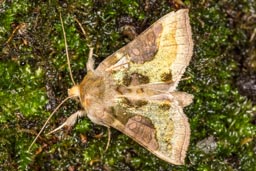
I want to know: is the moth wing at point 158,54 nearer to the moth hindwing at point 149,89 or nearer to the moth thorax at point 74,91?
the moth hindwing at point 149,89

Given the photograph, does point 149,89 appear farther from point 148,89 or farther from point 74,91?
point 74,91

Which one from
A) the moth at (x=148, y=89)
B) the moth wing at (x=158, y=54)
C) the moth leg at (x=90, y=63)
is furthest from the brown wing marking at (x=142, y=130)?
the moth leg at (x=90, y=63)

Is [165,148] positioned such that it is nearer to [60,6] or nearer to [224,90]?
[224,90]

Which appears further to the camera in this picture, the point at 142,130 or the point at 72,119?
the point at 72,119

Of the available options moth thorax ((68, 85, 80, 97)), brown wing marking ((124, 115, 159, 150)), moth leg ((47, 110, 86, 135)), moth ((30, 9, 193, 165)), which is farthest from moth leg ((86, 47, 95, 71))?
brown wing marking ((124, 115, 159, 150))

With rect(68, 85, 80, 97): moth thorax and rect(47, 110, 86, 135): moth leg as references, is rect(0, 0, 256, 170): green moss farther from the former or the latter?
rect(68, 85, 80, 97): moth thorax

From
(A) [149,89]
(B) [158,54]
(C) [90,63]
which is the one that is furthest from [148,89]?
(C) [90,63]

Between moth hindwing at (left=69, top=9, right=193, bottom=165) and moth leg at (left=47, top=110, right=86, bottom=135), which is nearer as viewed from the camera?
moth hindwing at (left=69, top=9, right=193, bottom=165)
